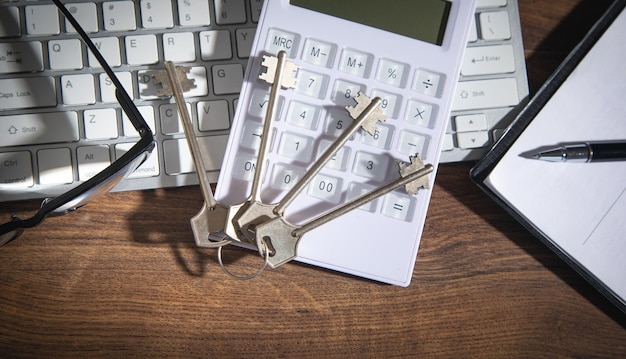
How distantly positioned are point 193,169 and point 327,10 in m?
0.17

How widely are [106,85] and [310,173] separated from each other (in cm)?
19

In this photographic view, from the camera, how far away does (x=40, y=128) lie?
1.49 ft

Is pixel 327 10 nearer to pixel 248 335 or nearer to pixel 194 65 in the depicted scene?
pixel 194 65

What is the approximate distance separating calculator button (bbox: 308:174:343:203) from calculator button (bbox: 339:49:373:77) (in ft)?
0.30

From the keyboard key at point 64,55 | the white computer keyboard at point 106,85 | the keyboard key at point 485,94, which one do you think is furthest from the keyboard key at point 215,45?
the keyboard key at point 485,94

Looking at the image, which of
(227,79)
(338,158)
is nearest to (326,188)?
(338,158)

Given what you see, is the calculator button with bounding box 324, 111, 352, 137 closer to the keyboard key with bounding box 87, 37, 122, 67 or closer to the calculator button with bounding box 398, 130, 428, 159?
the calculator button with bounding box 398, 130, 428, 159

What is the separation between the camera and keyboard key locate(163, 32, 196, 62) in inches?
18.4

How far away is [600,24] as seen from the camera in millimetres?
504

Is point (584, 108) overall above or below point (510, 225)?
above

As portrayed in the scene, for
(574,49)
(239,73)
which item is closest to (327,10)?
(239,73)

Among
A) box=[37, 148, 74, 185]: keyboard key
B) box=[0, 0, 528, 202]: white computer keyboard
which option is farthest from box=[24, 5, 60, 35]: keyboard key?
box=[37, 148, 74, 185]: keyboard key

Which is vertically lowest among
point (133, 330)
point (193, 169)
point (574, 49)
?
point (133, 330)

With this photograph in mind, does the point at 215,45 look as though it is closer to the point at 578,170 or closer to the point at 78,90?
the point at 78,90
